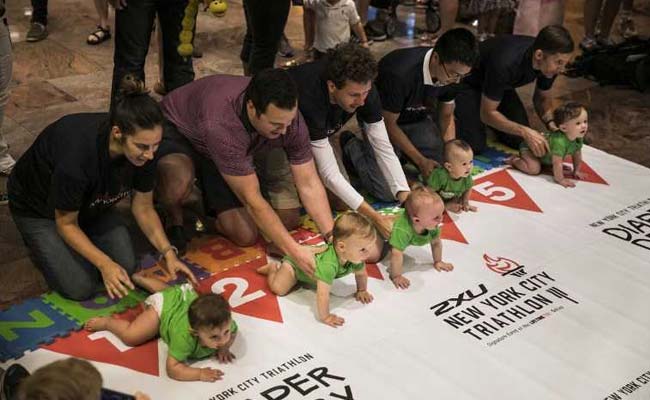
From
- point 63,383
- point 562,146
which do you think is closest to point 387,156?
point 562,146

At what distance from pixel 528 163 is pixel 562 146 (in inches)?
7.2

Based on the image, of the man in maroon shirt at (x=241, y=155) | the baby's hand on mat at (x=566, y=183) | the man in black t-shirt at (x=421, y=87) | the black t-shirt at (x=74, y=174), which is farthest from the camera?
the baby's hand on mat at (x=566, y=183)

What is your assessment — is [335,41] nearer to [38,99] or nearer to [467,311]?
[38,99]

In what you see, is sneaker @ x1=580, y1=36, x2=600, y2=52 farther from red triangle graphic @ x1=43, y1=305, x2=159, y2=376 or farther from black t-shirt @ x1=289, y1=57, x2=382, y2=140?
red triangle graphic @ x1=43, y1=305, x2=159, y2=376

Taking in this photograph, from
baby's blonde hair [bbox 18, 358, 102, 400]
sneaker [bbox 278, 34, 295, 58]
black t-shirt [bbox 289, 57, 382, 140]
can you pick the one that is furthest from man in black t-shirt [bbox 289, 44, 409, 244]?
sneaker [bbox 278, 34, 295, 58]

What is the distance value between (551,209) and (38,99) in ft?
8.80

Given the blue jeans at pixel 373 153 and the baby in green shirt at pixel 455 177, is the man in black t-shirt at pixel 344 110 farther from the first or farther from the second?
the baby in green shirt at pixel 455 177

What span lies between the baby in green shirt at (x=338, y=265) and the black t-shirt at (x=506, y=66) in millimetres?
1349

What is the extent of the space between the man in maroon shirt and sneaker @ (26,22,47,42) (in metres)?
2.47

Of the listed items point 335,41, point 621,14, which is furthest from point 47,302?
point 621,14

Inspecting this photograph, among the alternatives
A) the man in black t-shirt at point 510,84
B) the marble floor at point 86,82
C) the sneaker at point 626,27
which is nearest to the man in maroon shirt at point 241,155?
the marble floor at point 86,82

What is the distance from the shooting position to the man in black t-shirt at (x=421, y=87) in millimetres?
2902

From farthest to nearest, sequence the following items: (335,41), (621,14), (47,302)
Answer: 1. (621,14)
2. (335,41)
3. (47,302)

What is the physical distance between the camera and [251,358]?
7.31 feet
